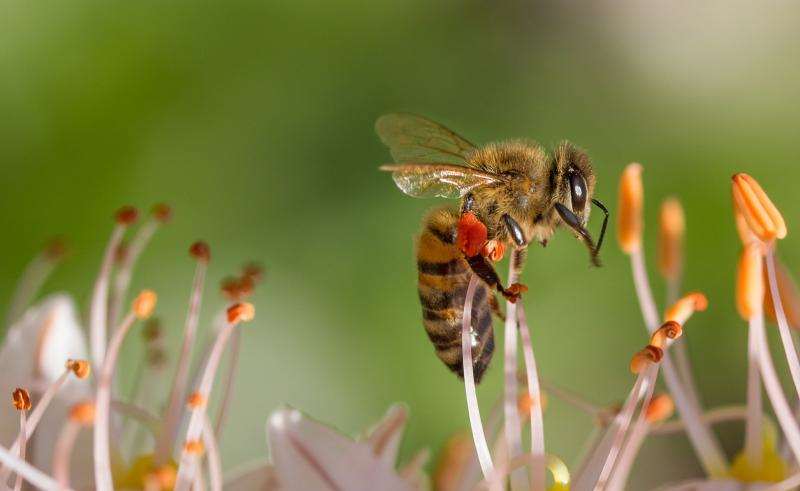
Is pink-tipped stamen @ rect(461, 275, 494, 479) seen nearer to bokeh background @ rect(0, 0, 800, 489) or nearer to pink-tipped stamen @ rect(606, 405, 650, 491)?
pink-tipped stamen @ rect(606, 405, 650, 491)

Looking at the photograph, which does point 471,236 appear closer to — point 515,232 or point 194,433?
point 515,232

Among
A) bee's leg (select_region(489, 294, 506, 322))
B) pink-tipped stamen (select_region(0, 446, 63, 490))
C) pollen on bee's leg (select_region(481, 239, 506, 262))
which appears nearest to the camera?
pink-tipped stamen (select_region(0, 446, 63, 490))

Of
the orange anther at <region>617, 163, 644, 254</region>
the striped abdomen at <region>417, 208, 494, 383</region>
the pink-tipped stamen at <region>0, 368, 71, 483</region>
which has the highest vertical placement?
the orange anther at <region>617, 163, 644, 254</region>

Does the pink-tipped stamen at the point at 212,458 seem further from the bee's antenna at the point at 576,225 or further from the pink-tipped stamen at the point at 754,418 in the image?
the pink-tipped stamen at the point at 754,418

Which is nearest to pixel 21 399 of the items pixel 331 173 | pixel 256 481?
pixel 256 481

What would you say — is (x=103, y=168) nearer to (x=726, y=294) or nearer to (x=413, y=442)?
(x=413, y=442)

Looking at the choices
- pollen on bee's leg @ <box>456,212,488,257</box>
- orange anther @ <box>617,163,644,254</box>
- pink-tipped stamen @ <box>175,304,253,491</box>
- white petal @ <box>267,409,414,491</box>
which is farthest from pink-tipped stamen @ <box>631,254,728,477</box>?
pink-tipped stamen @ <box>175,304,253,491</box>

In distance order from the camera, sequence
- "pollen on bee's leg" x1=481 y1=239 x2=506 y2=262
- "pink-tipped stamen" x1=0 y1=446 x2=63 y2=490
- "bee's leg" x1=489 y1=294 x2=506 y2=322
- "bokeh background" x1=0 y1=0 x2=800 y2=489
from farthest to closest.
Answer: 1. "bokeh background" x1=0 y1=0 x2=800 y2=489
2. "bee's leg" x1=489 y1=294 x2=506 y2=322
3. "pollen on bee's leg" x1=481 y1=239 x2=506 y2=262
4. "pink-tipped stamen" x1=0 y1=446 x2=63 y2=490

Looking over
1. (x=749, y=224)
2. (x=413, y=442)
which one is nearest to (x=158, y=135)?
(x=413, y=442)
